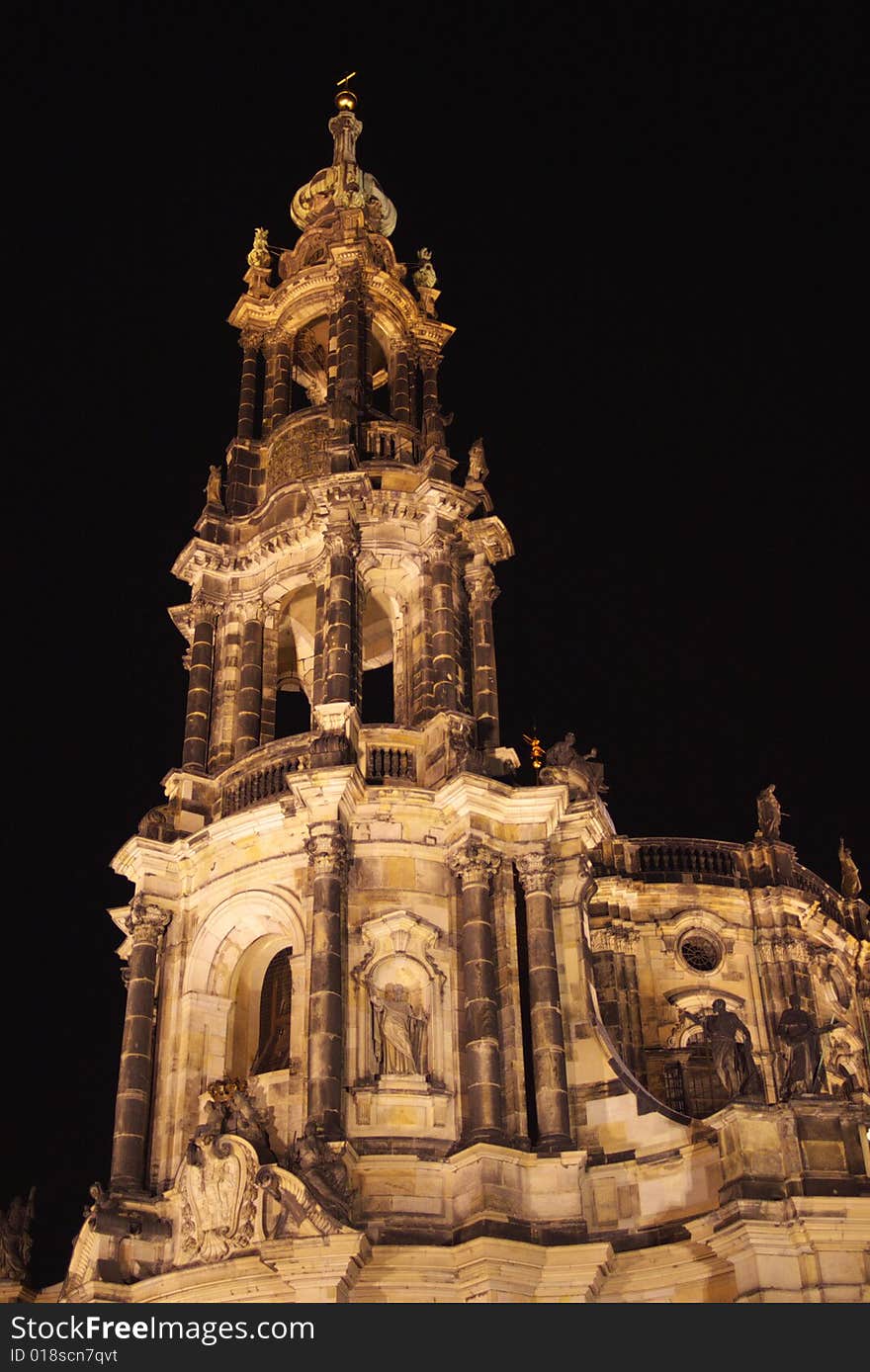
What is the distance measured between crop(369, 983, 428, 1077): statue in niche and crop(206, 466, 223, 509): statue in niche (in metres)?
13.7

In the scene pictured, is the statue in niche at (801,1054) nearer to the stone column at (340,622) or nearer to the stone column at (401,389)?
the stone column at (340,622)

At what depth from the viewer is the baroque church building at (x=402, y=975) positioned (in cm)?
2539

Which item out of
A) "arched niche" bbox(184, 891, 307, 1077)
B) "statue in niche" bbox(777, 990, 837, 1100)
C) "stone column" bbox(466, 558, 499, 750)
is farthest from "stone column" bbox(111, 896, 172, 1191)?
"statue in niche" bbox(777, 990, 837, 1100)

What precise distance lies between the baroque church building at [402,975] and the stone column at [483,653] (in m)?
0.08

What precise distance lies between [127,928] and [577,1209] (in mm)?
10880

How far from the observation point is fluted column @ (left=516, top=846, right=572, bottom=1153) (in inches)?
1066

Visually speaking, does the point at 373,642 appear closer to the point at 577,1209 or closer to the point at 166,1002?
the point at 166,1002

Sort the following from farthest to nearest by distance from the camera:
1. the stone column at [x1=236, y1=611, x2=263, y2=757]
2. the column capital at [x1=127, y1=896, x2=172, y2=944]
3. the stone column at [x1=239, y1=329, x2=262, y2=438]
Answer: the stone column at [x1=239, y1=329, x2=262, y2=438], the stone column at [x1=236, y1=611, x2=263, y2=757], the column capital at [x1=127, y1=896, x2=172, y2=944]

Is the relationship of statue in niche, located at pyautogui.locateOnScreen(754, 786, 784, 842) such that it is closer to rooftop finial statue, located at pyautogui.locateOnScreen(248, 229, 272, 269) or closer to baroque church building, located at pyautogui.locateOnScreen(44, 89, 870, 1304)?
baroque church building, located at pyautogui.locateOnScreen(44, 89, 870, 1304)

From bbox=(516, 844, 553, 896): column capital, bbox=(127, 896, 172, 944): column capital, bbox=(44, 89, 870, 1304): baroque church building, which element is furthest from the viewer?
bbox=(127, 896, 172, 944): column capital

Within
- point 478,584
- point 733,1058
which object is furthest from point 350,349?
point 733,1058

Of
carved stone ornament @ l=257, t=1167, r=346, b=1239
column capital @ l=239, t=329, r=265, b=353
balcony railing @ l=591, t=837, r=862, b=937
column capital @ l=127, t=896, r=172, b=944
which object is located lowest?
carved stone ornament @ l=257, t=1167, r=346, b=1239

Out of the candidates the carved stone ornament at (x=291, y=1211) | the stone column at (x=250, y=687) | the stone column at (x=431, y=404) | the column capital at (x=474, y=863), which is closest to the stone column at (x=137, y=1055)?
the carved stone ornament at (x=291, y=1211)

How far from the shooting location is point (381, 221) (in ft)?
141
